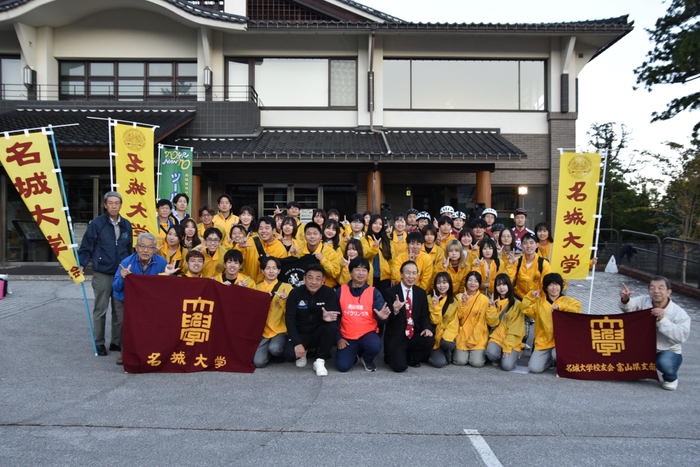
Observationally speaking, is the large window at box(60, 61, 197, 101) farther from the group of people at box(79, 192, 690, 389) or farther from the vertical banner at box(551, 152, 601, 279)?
the vertical banner at box(551, 152, 601, 279)

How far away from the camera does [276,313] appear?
573 cm

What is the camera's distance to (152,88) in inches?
569

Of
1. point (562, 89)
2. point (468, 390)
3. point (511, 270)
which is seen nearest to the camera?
point (468, 390)

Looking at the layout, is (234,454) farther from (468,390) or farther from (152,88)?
(152,88)

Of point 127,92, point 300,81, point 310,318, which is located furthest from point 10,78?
point 310,318

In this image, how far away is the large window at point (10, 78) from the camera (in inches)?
560

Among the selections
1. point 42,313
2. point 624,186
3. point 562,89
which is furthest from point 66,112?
point 624,186

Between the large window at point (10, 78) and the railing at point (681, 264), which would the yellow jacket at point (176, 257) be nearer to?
the large window at point (10, 78)

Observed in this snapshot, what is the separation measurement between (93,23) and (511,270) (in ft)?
46.3

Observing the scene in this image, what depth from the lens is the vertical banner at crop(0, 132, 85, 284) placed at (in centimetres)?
587

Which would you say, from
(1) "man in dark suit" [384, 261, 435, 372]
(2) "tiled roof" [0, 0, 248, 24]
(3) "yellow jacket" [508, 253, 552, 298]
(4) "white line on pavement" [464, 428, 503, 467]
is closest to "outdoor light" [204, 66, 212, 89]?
(2) "tiled roof" [0, 0, 248, 24]

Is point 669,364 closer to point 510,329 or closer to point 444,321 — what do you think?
point 510,329

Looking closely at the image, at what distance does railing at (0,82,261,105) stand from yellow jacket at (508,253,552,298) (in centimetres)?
1015

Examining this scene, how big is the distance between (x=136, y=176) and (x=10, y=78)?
10843mm
